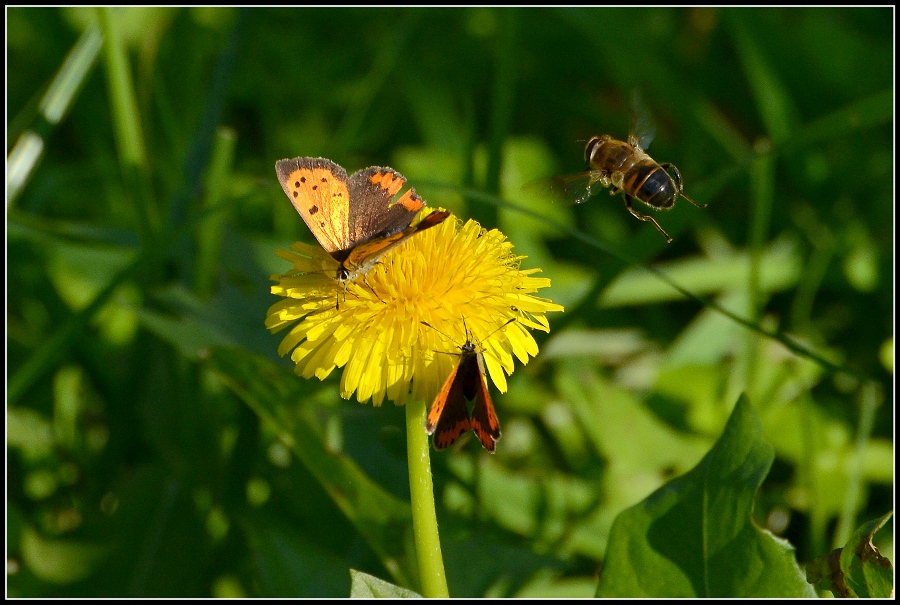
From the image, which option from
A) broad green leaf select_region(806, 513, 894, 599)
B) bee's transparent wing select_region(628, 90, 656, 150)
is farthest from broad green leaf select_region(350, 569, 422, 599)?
bee's transparent wing select_region(628, 90, 656, 150)

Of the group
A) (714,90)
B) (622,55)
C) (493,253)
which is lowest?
(493,253)

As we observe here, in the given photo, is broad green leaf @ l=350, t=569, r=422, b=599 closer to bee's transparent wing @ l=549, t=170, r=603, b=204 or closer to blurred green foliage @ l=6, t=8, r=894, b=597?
blurred green foliage @ l=6, t=8, r=894, b=597

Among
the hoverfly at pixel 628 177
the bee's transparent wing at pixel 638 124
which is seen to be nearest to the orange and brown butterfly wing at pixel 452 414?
the hoverfly at pixel 628 177

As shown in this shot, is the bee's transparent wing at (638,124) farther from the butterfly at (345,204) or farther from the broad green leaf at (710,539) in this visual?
the broad green leaf at (710,539)

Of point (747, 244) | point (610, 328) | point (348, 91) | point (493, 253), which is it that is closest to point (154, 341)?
point (493, 253)

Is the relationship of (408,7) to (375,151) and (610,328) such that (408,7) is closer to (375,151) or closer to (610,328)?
(375,151)
